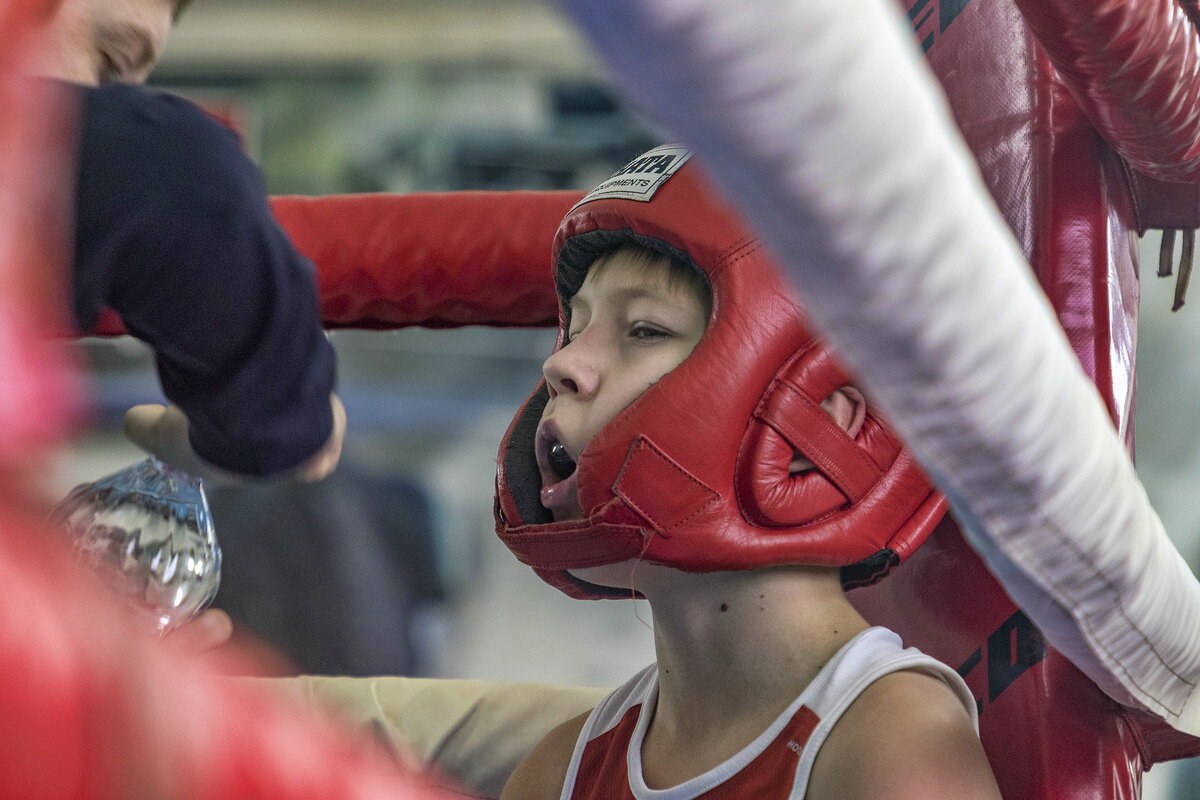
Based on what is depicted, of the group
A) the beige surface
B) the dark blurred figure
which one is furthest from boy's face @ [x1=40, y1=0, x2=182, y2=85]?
the dark blurred figure

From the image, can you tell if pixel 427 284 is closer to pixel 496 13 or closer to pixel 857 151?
pixel 857 151

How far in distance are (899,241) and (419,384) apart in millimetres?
3821

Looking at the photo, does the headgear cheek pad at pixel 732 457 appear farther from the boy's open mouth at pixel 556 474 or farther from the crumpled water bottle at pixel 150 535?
the crumpled water bottle at pixel 150 535

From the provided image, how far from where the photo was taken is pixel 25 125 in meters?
0.28

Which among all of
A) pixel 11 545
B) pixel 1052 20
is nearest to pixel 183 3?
pixel 1052 20

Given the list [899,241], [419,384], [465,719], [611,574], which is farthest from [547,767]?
[419,384]

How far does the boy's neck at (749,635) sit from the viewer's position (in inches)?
35.2

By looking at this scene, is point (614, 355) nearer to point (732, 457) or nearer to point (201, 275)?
point (732, 457)

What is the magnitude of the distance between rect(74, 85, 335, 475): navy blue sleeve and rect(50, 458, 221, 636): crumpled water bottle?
1.02 feet

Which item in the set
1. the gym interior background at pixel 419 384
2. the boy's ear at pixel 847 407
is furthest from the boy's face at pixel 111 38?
the boy's ear at pixel 847 407

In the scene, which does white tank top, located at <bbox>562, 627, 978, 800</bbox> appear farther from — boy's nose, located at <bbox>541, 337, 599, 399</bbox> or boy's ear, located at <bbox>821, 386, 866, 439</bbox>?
boy's nose, located at <bbox>541, 337, 599, 399</bbox>

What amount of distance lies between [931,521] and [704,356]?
0.23 m

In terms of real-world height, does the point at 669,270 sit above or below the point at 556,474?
above

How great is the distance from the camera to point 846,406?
3.03 ft
